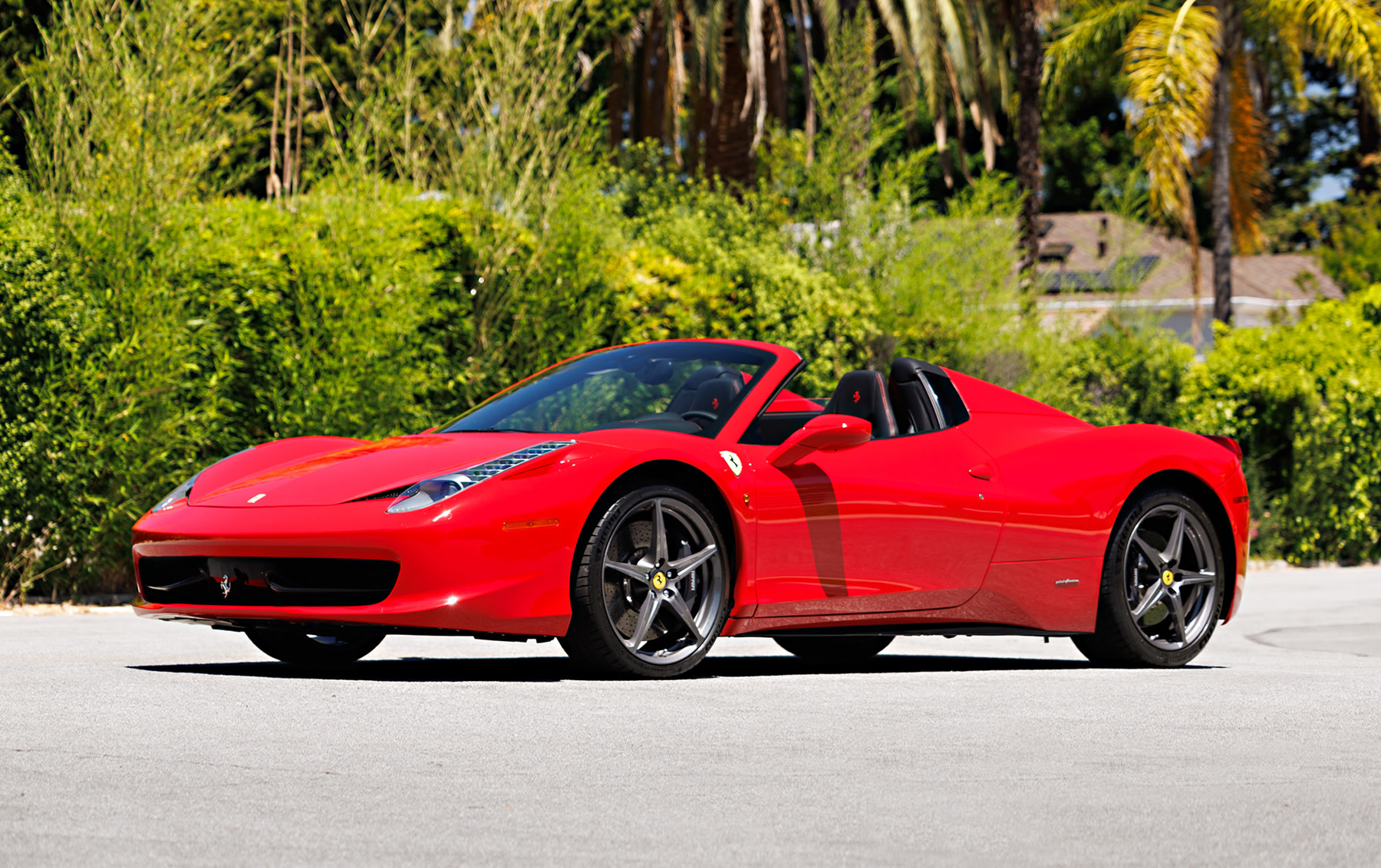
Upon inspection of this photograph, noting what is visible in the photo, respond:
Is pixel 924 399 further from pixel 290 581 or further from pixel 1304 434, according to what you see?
pixel 1304 434

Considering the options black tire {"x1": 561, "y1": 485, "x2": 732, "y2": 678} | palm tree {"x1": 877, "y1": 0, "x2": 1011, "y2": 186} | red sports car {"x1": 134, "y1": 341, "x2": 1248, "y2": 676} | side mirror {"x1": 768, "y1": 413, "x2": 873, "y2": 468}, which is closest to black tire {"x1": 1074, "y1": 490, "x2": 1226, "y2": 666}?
red sports car {"x1": 134, "y1": 341, "x2": 1248, "y2": 676}

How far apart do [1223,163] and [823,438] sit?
2602 centimetres

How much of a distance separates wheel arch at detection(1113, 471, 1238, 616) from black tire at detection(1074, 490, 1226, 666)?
32 mm

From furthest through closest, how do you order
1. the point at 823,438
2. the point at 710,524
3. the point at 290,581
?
the point at 823,438 < the point at 710,524 < the point at 290,581

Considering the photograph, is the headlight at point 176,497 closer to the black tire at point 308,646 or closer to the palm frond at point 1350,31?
the black tire at point 308,646

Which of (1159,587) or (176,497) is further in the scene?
(1159,587)

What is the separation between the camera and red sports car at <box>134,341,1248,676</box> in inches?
248

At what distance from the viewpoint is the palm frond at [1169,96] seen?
27.1 meters

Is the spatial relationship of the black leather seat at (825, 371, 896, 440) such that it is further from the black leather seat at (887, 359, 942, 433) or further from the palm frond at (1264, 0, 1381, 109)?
the palm frond at (1264, 0, 1381, 109)

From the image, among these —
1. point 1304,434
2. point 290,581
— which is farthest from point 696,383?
point 1304,434

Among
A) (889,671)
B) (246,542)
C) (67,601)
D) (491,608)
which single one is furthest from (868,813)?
(67,601)

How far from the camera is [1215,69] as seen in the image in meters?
28.8

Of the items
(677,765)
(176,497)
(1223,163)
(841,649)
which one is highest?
(1223,163)

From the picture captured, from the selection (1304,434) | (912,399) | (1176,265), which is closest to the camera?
(912,399)
